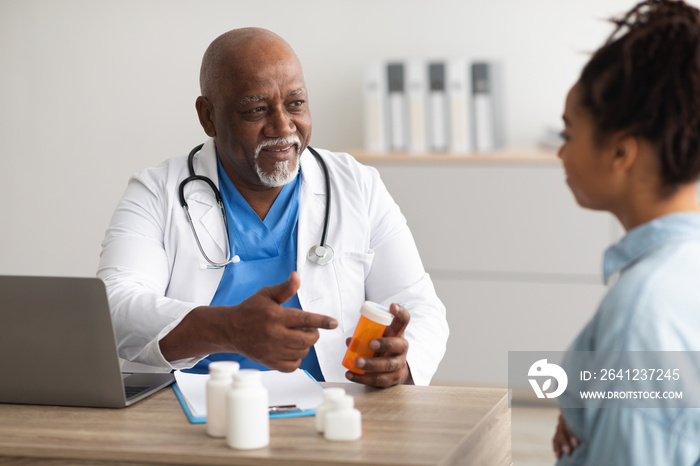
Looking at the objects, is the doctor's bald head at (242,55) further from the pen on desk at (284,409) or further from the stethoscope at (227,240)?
the pen on desk at (284,409)

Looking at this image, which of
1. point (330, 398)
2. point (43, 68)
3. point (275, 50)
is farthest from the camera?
point (43, 68)

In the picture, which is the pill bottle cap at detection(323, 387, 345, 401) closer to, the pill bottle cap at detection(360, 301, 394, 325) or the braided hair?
the pill bottle cap at detection(360, 301, 394, 325)

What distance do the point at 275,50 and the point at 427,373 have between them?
2.61ft

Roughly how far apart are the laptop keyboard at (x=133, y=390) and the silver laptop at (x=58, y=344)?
1.3 inches

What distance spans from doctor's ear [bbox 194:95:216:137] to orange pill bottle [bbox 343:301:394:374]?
0.78 metres

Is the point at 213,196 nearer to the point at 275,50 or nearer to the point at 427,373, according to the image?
the point at 275,50

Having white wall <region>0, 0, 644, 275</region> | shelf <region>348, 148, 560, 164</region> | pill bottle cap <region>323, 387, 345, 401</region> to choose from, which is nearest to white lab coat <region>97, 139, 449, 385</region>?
pill bottle cap <region>323, 387, 345, 401</region>

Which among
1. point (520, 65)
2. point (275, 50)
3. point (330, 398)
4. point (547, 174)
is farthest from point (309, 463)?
point (520, 65)

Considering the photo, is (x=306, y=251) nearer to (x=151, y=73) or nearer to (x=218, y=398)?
(x=218, y=398)

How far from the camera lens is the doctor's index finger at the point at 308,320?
4.63 ft

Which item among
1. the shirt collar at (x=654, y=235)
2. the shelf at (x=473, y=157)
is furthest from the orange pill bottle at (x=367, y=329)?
the shelf at (x=473, y=157)

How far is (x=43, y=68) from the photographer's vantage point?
14.5ft

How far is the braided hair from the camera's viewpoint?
111cm

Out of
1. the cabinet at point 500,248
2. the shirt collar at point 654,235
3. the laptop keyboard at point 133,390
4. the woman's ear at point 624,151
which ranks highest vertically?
the woman's ear at point 624,151
